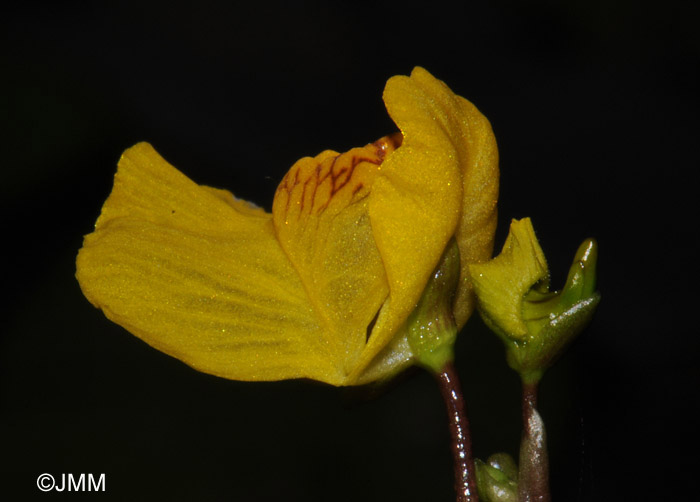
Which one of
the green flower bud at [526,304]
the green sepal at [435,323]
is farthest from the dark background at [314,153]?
the green flower bud at [526,304]

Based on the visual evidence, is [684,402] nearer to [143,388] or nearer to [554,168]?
[554,168]

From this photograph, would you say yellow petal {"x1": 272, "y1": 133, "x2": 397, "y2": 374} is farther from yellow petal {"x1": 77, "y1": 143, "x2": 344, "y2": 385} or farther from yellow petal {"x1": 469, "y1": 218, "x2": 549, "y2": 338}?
yellow petal {"x1": 469, "y1": 218, "x2": 549, "y2": 338}

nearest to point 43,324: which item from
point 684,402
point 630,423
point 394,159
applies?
point 394,159

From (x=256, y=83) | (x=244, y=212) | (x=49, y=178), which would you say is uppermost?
(x=256, y=83)

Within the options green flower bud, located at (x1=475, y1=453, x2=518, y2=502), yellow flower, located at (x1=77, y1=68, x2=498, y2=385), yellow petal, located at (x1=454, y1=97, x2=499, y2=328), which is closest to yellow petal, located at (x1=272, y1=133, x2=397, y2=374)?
yellow flower, located at (x1=77, y1=68, x2=498, y2=385)

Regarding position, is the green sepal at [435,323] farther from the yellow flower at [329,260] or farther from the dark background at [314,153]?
the dark background at [314,153]

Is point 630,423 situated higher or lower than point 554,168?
lower
